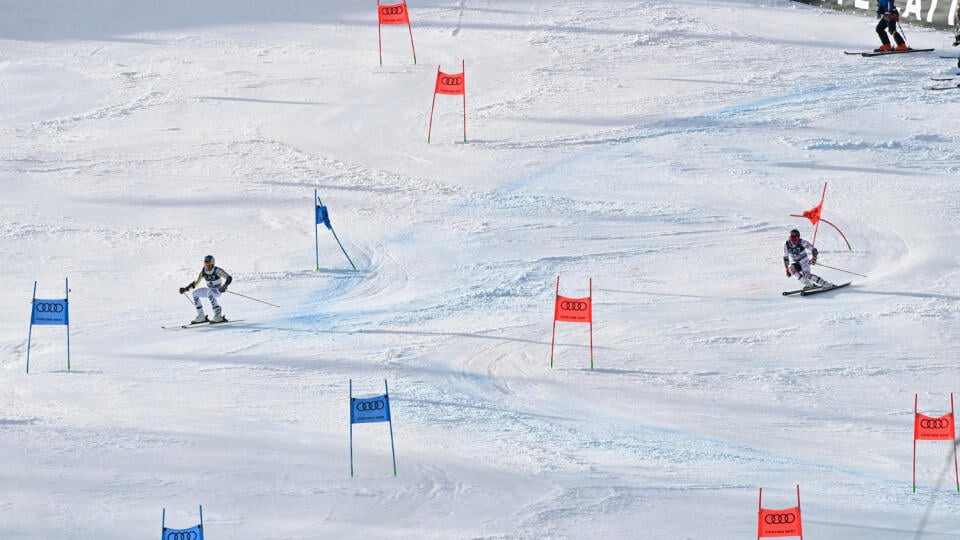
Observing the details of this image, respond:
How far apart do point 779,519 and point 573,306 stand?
17.1ft

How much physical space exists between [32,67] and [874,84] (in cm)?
1627

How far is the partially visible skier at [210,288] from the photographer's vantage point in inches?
710

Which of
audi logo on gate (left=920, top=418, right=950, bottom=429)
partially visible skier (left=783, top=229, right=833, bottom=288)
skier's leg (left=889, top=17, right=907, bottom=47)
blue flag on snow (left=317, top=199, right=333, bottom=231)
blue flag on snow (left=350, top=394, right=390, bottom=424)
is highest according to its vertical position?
skier's leg (left=889, top=17, right=907, bottom=47)

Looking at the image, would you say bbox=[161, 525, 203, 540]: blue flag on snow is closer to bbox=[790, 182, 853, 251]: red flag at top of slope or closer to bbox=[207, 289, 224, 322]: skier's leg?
bbox=[207, 289, 224, 322]: skier's leg

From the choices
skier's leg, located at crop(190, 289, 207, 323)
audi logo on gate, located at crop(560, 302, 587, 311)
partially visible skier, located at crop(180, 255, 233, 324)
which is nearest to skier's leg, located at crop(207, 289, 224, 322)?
partially visible skier, located at crop(180, 255, 233, 324)

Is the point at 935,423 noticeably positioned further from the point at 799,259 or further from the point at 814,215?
the point at 814,215

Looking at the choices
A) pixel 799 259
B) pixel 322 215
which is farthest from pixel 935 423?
pixel 322 215

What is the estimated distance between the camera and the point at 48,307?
53.2ft

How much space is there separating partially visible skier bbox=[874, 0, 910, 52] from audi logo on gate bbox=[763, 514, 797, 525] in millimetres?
16565

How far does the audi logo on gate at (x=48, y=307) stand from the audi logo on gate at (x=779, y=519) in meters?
8.71

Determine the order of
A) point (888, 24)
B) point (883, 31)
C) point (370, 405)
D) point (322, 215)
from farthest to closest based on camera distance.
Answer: point (883, 31), point (888, 24), point (322, 215), point (370, 405)

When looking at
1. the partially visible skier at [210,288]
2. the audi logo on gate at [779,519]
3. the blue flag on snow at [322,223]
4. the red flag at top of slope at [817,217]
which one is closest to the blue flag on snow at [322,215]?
the blue flag on snow at [322,223]

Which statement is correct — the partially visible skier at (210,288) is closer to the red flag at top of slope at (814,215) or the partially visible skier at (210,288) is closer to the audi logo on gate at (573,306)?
the audi logo on gate at (573,306)

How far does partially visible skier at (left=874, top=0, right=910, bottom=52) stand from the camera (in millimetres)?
25859
